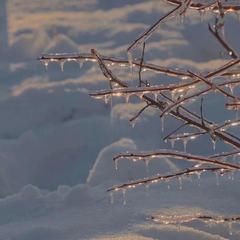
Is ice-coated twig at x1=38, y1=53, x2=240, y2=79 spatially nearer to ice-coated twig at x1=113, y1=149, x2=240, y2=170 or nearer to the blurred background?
ice-coated twig at x1=113, y1=149, x2=240, y2=170

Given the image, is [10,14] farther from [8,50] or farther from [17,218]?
[17,218]

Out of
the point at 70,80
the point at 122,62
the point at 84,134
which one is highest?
the point at 70,80

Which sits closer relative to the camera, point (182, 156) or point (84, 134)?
point (182, 156)

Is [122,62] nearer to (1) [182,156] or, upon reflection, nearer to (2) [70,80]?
(1) [182,156]

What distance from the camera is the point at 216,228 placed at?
146 inches

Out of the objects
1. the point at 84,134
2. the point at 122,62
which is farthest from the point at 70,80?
the point at 122,62

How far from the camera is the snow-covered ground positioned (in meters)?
3.84

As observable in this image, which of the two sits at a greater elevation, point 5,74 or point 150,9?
point 150,9

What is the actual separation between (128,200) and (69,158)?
238cm

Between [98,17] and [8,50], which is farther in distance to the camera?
[98,17]

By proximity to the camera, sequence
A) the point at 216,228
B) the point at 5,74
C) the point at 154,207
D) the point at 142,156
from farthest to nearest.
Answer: the point at 5,74
the point at 154,207
the point at 216,228
the point at 142,156

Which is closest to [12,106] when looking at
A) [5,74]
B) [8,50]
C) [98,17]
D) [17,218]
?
[5,74]

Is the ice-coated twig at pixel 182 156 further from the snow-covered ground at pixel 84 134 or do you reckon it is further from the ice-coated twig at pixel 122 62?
the snow-covered ground at pixel 84 134

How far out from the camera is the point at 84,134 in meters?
6.80
